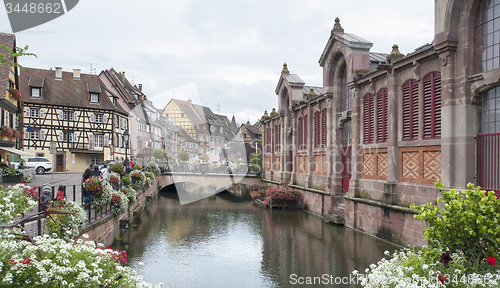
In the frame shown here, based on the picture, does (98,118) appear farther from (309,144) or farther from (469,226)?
(469,226)

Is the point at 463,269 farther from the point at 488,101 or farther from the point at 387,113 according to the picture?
the point at 387,113

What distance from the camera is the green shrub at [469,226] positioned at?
16.8 ft

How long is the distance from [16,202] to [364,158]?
15.0 metres

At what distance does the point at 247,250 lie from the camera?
14953 millimetres

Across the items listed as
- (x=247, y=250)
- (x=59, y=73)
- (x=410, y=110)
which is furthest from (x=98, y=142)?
(x=410, y=110)

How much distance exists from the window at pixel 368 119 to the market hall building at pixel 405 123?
1.9 inches

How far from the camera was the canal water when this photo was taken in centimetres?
1135

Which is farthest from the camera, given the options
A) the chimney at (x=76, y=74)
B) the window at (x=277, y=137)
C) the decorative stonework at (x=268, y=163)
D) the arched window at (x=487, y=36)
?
the chimney at (x=76, y=74)

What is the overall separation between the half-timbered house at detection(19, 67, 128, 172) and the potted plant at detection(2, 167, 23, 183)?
19.9m

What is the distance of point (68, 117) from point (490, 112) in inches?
1740

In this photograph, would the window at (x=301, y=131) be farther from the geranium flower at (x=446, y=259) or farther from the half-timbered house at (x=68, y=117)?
the half-timbered house at (x=68, y=117)

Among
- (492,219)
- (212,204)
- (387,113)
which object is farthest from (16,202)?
(212,204)

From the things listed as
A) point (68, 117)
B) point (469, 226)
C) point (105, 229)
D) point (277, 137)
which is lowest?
point (105, 229)

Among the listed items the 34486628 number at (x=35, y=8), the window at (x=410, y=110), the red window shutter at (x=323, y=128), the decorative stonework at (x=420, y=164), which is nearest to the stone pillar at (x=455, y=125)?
the decorative stonework at (x=420, y=164)
